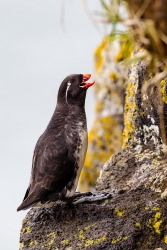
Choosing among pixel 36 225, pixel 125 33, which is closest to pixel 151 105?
pixel 36 225

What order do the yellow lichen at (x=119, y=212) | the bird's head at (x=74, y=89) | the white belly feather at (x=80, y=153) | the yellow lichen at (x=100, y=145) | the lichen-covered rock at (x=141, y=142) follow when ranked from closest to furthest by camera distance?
the yellow lichen at (x=119, y=212), the lichen-covered rock at (x=141, y=142), the white belly feather at (x=80, y=153), the bird's head at (x=74, y=89), the yellow lichen at (x=100, y=145)

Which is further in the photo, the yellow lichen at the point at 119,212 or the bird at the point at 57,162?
the bird at the point at 57,162

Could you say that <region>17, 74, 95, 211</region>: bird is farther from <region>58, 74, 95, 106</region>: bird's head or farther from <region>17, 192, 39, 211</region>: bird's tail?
<region>58, 74, 95, 106</region>: bird's head

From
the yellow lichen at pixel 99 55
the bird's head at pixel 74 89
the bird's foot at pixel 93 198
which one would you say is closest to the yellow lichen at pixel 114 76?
the yellow lichen at pixel 99 55

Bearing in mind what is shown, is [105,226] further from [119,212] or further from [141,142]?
[141,142]

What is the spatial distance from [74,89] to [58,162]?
4.05ft

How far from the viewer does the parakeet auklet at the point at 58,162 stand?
7.00 metres

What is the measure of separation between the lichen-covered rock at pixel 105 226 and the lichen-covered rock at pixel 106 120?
17.8 feet

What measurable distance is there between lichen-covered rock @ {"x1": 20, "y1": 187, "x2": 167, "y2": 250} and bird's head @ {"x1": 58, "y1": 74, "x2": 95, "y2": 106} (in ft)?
5.05

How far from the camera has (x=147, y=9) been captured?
393 cm

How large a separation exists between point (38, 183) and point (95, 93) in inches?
258

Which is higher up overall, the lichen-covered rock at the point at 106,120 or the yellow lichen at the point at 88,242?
the lichen-covered rock at the point at 106,120

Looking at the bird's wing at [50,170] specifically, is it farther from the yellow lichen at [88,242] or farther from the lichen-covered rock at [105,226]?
the yellow lichen at [88,242]

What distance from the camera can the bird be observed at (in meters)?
7.00
